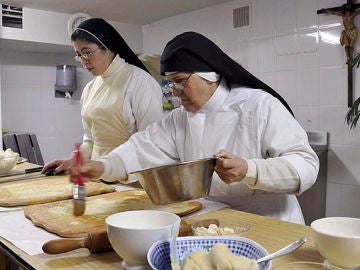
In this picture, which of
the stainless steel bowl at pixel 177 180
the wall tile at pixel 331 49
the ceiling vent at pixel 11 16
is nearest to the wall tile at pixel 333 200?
the wall tile at pixel 331 49

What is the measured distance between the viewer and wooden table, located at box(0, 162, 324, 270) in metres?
0.85

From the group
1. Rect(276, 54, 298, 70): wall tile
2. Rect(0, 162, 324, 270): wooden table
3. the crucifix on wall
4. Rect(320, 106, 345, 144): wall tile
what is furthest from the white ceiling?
Rect(0, 162, 324, 270): wooden table

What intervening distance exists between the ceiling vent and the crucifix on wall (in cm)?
273

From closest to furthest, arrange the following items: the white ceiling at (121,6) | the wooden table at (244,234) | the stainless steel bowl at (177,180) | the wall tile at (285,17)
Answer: the wooden table at (244,234)
the stainless steel bowl at (177,180)
the wall tile at (285,17)
the white ceiling at (121,6)

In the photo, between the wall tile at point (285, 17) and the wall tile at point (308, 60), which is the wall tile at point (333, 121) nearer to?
the wall tile at point (308, 60)

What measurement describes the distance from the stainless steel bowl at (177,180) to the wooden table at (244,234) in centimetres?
14

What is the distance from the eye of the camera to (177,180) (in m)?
1.05

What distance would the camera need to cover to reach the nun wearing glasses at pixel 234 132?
1241mm

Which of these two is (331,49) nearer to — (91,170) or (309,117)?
(309,117)

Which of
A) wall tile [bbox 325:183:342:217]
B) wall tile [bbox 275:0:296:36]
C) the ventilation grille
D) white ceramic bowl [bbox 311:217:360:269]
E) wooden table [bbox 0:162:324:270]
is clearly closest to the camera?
white ceramic bowl [bbox 311:217:360:269]

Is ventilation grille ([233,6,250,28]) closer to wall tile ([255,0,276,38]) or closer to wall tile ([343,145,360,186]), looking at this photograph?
wall tile ([255,0,276,38])

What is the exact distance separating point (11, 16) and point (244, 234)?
333 centimetres

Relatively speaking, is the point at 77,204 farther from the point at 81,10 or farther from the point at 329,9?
the point at 81,10

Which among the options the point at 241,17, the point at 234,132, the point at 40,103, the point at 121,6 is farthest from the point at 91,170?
the point at 40,103
